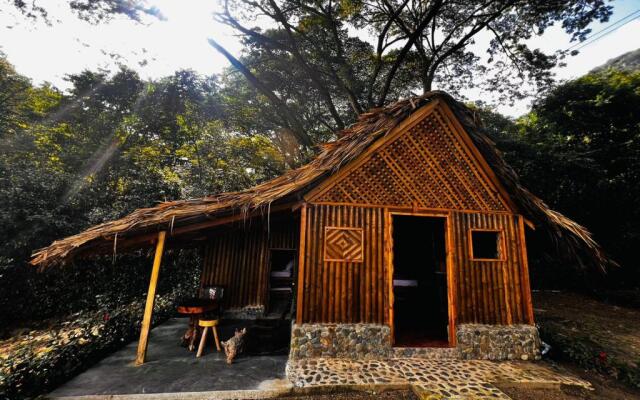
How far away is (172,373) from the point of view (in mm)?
3875

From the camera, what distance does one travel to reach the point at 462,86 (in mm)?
12492

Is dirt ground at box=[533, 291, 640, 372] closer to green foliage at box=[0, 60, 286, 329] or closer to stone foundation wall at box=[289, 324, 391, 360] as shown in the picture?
stone foundation wall at box=[289, 324, 391, 360]

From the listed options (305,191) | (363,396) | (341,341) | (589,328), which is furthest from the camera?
(589,328)

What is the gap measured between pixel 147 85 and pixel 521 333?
16.9 meters

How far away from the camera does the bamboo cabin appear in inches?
175

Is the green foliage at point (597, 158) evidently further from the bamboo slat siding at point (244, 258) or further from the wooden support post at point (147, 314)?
the wooden support post at point (147, 314)

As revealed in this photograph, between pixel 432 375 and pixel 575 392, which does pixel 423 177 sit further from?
pixel 575 392

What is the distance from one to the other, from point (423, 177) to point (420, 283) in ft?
13.0

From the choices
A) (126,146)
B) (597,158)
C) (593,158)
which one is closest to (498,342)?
(593,158)

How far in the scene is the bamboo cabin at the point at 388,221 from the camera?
446 cm

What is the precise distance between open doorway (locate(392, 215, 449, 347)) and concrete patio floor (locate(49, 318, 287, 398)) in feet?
8.22

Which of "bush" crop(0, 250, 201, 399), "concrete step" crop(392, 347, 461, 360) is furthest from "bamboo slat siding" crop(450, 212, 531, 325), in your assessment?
Result: "bush" crop(0, 250, 201, 399)

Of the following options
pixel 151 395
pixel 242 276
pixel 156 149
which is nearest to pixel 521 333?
pixel 151 395

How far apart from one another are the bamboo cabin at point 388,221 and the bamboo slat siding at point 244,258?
8.97 feet
